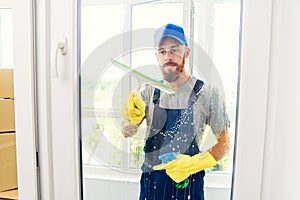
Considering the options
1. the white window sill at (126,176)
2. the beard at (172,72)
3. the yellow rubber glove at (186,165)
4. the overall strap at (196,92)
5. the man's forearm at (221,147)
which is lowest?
the white window sill at (126,176)

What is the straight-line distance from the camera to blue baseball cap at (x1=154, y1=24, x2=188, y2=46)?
0.88 meters

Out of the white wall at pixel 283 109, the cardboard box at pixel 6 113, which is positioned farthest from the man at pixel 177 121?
the cardboard box at pixel 6 113

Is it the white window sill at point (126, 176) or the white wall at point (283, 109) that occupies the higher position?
the white wall at point (283, 109)

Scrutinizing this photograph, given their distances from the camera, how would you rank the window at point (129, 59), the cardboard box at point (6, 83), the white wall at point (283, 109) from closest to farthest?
1. the white wall at point (283, 109)
2. the window at point (129, 59)
3. the cardboard box at point (6, 83)

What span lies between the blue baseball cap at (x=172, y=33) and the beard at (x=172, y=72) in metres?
0.08

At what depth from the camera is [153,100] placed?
0.90 m

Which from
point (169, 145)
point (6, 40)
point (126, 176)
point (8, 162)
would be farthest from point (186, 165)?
point (6, 40)

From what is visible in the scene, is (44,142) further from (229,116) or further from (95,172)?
(229,116)

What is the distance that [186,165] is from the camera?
0.89m

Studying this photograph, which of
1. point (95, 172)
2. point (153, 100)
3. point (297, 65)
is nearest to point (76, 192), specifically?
point (95, 172)

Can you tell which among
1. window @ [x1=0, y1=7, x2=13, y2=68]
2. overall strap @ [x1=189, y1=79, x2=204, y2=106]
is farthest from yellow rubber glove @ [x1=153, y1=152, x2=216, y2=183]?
window @ [x1=0, y1=7, x2=13, y2=68]

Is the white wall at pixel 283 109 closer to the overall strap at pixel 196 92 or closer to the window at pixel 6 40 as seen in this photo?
the overall strap at pixel 196 92

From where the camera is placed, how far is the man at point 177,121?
0.88m

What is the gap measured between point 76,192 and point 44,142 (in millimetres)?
227
